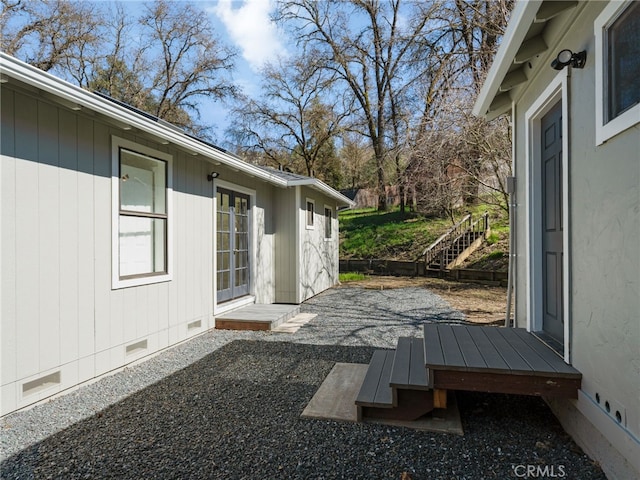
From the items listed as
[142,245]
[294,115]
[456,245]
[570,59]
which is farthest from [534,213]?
[294,115]

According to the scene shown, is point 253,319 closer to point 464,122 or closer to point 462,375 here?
point 462,375

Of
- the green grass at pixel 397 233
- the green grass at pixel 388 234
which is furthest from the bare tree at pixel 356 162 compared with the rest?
the green grass at pixel 397 233

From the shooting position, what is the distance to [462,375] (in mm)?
2434

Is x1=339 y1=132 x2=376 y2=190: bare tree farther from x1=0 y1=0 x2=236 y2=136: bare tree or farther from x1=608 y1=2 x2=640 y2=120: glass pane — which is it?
x1=608 y1=2 x2=640 y2=120: glass pane

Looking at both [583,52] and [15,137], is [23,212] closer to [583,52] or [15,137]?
[15,137]

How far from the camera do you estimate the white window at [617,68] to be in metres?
1.75

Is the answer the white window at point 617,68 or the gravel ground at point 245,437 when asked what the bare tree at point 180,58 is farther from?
the white window at point 617,68

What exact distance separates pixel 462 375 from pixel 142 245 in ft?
11.3

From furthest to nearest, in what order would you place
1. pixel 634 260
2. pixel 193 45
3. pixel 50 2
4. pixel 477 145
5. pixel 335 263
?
pixel 193 45 < pixel 50 2 < pixel 335 263 < pixel 477 145 < pixel 634 260

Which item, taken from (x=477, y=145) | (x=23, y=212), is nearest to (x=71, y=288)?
(x=23, y=212)

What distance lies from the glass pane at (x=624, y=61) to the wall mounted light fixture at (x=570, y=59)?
268mm

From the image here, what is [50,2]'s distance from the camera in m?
12.2

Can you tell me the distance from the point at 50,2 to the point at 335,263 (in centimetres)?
1232

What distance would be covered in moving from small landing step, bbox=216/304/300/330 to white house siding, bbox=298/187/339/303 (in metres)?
1.56
